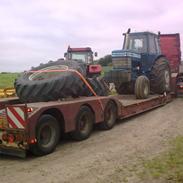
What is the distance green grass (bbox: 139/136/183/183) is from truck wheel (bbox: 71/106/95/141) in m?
2.43

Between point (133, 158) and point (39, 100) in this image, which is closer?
point (133, 158)

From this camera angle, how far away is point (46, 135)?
349 inches

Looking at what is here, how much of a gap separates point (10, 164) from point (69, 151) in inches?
53.4

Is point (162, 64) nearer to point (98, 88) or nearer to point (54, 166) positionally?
point (98, 88)

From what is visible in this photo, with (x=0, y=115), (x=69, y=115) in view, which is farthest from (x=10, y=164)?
(x=69, y=115)

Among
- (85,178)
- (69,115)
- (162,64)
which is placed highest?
(162,64)

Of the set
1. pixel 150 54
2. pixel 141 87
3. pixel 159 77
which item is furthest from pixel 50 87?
pixel 159 77

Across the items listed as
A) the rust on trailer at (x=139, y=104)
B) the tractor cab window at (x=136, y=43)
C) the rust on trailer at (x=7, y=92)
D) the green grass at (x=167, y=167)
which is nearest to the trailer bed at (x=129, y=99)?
the rust on trailer at (x=139, y=104)

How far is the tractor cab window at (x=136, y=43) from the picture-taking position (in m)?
15.5

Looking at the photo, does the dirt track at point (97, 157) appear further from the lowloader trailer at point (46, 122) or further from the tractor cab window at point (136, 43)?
the tractor cab window at point (136, 43)

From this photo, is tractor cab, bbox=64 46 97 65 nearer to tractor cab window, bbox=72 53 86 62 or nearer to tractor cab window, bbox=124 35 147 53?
tractor cab window, bbox=72 53 86 62

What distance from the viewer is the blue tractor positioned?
46.9ft

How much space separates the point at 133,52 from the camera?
14461mm

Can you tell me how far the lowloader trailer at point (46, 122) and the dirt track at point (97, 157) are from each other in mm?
223
